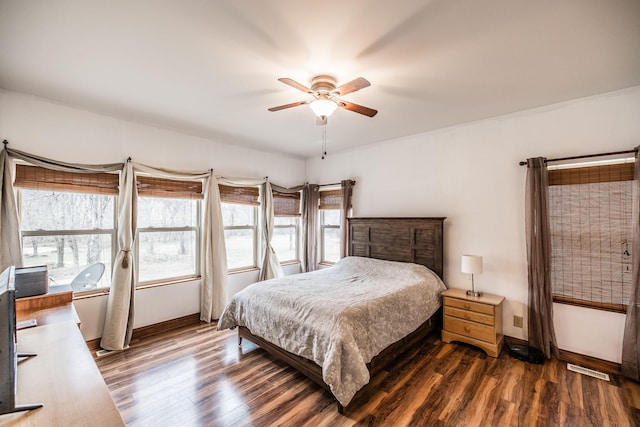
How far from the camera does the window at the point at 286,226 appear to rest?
16.6ft

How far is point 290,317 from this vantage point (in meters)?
2.46

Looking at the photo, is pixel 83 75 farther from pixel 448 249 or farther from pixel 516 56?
pixel 448 249

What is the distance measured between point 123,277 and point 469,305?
3.92 m

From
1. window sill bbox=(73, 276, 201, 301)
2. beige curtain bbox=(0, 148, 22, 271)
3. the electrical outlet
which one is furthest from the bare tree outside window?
the electrical outlet

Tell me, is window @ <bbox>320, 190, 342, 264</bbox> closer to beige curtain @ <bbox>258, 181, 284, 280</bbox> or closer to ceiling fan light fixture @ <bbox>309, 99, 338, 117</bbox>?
beige curtain @ <bbox>258, 181, 284, 280</bbox>

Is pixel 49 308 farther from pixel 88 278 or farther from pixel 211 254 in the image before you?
pixel 211 254

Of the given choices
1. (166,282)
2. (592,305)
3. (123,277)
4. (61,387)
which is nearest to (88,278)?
(123,277)

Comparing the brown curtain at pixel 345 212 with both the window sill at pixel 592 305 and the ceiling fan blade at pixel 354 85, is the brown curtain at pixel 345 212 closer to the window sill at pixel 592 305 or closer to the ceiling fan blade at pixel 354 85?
the ceiling fan blade at pixel 354 85

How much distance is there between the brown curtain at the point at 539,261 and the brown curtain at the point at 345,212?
243cm

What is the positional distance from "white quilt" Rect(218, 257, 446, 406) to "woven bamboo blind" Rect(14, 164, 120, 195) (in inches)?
78.7

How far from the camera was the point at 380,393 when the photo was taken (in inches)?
90.6

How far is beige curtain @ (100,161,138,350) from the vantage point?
302 cm

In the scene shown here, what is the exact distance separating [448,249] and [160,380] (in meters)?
3.50

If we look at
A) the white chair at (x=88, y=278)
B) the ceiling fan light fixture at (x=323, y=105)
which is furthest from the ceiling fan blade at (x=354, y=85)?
the white chair at (x=88, y=278)
